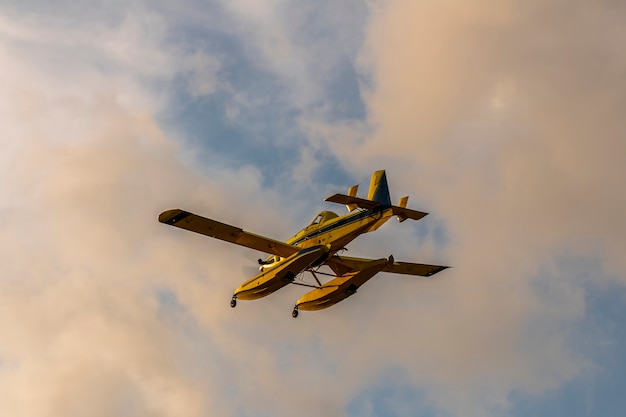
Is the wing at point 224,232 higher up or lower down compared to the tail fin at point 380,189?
lower down

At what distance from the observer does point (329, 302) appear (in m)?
46.1

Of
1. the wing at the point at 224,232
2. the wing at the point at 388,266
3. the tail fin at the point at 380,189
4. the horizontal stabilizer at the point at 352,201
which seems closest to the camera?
the horizontal stabilizer at the point at 352,201

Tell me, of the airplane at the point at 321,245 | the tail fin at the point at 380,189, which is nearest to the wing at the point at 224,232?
the airplane at the point at 321,245

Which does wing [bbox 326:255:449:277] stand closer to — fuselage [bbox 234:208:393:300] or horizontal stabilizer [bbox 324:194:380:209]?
fuselage [bbox 234:208:393:300]

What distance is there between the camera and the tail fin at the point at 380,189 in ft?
137

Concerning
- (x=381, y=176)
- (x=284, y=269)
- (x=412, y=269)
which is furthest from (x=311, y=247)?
(x=412, y=269)

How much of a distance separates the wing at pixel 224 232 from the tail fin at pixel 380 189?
4.87 m

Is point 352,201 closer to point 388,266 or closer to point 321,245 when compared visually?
point 321,245

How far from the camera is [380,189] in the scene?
42.2m

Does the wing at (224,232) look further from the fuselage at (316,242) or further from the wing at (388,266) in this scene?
the wing at (388,266)

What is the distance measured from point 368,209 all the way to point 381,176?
1.89m

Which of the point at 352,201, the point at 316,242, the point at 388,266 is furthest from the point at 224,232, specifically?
the point at 388,266

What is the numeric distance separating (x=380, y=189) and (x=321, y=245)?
12.6ft

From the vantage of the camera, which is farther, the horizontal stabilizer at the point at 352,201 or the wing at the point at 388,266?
the wing at the point at 388,266
